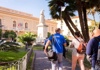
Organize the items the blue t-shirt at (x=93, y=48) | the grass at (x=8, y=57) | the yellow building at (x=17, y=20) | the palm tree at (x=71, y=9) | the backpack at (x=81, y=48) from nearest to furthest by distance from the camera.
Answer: the blue t-shirt at (x=93, y=48) < the backpack at (x=81, y=48) < the grass at (x=8, y=57) < the palm tree at (x=71, y=9) < the yellow building at (x=17, y=20)

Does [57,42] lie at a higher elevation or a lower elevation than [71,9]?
lower

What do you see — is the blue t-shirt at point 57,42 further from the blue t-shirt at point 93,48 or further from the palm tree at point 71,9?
the palm tree at point 71,9

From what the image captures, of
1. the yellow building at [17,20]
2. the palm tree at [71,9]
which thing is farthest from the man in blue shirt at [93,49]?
the yellow building at [17,20]

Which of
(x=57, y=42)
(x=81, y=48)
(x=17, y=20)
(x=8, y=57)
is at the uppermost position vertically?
(x=17, y=20)

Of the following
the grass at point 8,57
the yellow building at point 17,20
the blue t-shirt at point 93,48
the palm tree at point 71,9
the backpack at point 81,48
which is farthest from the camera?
the yellow building at point 17,20

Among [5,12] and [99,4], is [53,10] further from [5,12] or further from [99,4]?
[5,12]

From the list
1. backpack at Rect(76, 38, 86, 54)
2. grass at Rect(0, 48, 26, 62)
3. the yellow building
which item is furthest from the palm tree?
the yellow building

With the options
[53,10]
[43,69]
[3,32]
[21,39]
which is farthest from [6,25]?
[43,69]

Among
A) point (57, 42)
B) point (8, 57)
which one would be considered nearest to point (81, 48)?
point (57, 42)

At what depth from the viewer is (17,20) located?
63.2m

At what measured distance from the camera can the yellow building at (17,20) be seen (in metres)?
58.9

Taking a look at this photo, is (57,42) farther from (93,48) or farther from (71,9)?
(71,9)

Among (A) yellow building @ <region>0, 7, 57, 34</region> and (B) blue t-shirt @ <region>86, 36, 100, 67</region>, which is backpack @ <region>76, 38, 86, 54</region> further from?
(A) yellow building @ <region>0, 7, 57, 34</region>

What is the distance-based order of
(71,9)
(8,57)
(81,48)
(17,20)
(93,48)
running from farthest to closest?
1. (17,20)
2. (71,9)
3. (8,57)
4. (81,48)
5. (93,48)
